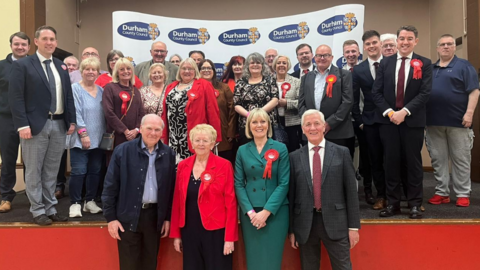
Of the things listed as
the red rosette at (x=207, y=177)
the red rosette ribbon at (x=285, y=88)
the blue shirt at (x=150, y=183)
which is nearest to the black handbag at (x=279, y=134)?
the red rosette ribbon at (x=285, y=88)

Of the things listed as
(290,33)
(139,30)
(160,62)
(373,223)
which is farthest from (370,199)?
(139,30)

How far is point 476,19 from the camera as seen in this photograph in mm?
4750

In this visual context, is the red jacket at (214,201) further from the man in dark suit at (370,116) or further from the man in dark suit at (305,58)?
the man in dark suit at (305,58)

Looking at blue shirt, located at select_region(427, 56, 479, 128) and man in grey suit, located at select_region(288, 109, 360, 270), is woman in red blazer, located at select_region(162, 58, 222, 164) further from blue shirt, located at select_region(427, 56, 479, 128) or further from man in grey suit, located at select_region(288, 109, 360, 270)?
blue shirt, located at select_region(427, 56, 479, 128)

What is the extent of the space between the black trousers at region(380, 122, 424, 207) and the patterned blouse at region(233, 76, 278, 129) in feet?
3.35

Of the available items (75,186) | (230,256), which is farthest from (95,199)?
(230,256)

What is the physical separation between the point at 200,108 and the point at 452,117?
234 cm

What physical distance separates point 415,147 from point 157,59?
9.62 ft

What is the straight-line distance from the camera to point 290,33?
5832mm

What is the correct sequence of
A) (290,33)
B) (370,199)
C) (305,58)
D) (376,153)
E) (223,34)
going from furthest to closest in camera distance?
1. (223,34)
2. (290,33)
3. (305,58)
4. (370,199)
5. (376,153)

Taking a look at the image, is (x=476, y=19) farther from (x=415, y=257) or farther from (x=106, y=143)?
(x=106, y=143)

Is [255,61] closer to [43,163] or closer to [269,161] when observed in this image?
[269,161]

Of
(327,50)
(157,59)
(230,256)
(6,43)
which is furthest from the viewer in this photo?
(6,43)

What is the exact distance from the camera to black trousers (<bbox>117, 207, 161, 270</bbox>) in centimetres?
230
